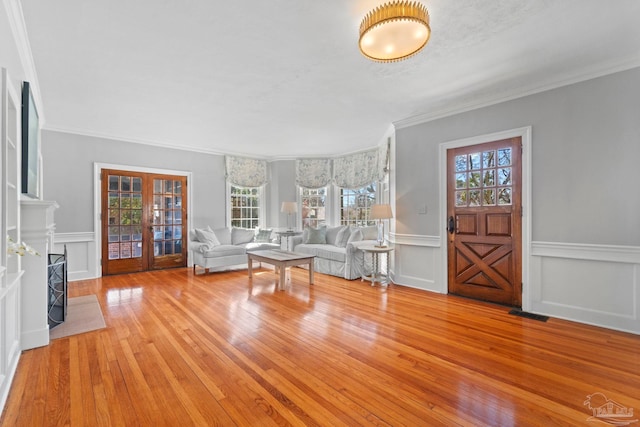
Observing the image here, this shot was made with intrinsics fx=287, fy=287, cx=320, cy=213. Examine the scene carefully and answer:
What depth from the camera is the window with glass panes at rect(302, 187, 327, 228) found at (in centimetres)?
704

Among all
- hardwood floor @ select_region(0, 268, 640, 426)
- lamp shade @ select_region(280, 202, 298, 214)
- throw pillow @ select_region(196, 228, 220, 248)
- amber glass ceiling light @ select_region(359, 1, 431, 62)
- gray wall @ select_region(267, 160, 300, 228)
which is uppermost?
amber glass ceiling light @ select_region(359, 1, 431, 62)

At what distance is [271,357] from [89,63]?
3206mm

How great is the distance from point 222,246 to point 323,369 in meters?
3.94

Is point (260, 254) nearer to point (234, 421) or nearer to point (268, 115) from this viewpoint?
point (268, 115)

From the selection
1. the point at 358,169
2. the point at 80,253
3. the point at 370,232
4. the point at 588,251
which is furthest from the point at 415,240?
the point at 80,253

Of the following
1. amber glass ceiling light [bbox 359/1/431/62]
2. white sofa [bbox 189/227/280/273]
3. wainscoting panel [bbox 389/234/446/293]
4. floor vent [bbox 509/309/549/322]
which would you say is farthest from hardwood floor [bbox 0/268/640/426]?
amber glass ceiling light [bbox 359/1/431/62]

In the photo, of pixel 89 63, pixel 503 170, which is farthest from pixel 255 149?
pixel 503 170

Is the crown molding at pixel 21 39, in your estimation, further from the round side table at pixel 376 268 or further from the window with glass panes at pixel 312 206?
the window with glass panes at pixel 312 206

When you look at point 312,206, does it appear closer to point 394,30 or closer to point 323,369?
point 323,369

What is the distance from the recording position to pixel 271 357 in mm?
2279

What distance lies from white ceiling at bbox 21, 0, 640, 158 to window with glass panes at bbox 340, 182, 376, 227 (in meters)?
2.09

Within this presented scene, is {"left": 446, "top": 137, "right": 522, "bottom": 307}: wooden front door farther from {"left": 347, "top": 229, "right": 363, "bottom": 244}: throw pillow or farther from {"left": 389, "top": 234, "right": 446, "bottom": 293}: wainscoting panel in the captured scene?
{"left": 347, "top": 229, "right": 363, "bottom": 244}: throw pillow

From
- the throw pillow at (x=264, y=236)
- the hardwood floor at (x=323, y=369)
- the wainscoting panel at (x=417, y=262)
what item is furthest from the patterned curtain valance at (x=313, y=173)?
the hardwood floor at (x=323, y=369)

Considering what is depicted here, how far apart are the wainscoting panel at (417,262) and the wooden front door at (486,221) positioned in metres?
0.19
